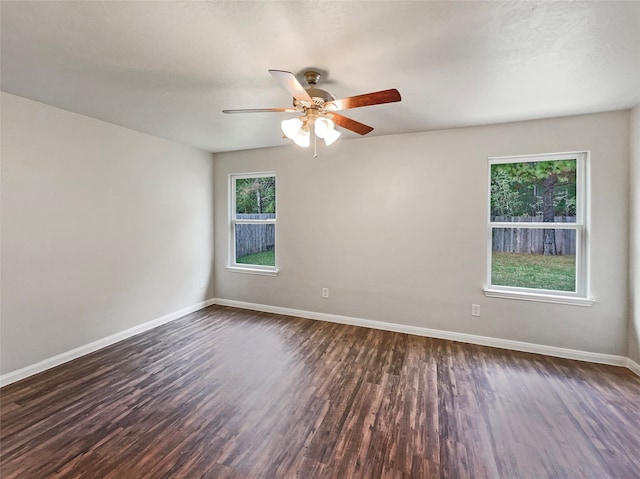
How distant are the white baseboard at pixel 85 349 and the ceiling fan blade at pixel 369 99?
3.37 metres

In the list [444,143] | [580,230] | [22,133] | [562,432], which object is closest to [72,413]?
[22,133]

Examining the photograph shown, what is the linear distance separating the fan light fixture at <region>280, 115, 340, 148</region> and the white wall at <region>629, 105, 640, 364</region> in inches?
111

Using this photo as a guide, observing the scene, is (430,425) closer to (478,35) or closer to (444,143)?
(478,35)

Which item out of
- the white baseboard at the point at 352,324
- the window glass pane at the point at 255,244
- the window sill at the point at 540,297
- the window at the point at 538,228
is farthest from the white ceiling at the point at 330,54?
the white baseboard at the point at 352,324

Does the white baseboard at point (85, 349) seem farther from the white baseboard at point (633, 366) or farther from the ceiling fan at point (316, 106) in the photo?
the white baseboard at point (633, 366)

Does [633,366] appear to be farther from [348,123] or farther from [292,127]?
[292,127]

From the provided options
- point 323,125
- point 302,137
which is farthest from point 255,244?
point 323,125

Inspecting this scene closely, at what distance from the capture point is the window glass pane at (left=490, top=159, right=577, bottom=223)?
300 cm

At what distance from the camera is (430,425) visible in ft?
6.44

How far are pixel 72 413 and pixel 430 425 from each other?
8.35 feet

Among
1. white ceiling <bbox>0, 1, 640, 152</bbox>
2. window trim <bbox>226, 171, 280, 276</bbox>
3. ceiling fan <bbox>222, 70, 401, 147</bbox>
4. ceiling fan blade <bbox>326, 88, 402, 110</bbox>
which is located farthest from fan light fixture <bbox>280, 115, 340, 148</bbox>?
window trim <bbox>226, 171, 280, 276</bbox>

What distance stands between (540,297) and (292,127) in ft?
9.99

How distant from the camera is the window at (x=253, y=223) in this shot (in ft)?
14.3

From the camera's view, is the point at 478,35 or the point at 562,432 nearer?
the point at 478,35
